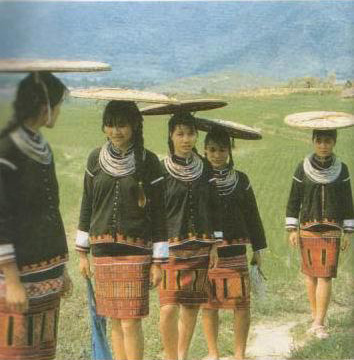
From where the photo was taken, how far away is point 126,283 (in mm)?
4160

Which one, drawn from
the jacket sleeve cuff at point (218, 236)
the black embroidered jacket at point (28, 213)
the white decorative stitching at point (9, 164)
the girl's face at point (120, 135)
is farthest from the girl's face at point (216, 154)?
the white decorative stitching at point (9, 164)

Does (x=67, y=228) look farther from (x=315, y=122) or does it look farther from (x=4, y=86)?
(x=4, y=86)

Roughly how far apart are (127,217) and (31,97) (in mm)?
998

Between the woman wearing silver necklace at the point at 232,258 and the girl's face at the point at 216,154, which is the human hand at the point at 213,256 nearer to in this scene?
the woman wearing silver necklace at the point at 232,258

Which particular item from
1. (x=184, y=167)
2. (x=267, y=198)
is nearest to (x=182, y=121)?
(x=184, y=167)

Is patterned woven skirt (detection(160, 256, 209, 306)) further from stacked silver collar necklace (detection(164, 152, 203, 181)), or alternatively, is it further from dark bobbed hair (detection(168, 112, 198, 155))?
dark bobbed hair (detection(168, 112, 198, 155))

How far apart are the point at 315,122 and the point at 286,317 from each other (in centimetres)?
157

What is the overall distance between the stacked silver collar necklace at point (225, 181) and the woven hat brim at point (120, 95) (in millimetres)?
890

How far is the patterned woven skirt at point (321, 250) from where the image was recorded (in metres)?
5.35

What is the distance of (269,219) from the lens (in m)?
7.78

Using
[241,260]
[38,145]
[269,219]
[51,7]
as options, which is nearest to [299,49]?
[269,219]

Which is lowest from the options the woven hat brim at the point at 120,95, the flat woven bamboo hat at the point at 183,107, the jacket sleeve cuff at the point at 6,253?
the jacket sleeve cuff at the point at 6,253

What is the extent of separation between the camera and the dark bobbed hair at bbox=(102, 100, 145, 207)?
160 inches

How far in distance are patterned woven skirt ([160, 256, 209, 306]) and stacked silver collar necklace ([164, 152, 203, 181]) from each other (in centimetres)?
47
